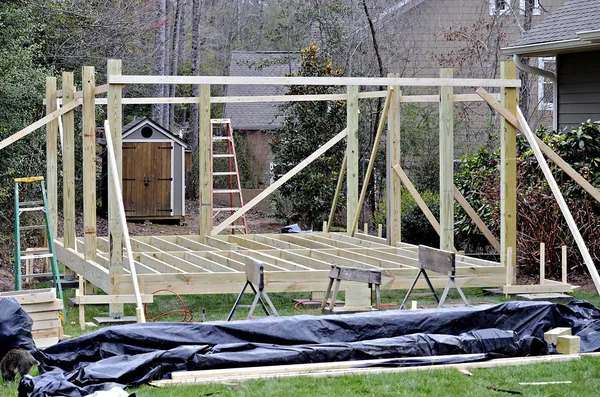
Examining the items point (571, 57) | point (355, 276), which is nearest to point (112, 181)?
point (355, 276)

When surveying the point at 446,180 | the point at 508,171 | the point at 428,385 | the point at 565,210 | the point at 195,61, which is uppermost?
the point at 195,61

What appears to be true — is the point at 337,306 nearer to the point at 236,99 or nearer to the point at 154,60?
the point at 236,99

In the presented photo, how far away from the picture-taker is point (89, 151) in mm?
9875

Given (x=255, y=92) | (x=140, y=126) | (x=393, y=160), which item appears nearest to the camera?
(x=393, y=160)

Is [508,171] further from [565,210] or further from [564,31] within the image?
[564,31]

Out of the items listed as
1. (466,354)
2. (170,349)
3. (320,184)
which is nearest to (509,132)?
(466,354)

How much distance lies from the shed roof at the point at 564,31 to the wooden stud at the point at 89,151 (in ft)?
22.9

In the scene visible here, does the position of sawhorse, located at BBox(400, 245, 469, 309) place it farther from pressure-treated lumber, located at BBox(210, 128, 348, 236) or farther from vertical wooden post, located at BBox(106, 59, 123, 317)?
pressure-treated lumber, located at BBox(210, 128, 348, 236)

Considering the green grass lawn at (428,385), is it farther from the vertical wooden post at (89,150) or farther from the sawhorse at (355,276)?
the vertical wooden post at (89,150)

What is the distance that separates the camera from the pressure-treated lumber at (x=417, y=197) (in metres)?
11.2

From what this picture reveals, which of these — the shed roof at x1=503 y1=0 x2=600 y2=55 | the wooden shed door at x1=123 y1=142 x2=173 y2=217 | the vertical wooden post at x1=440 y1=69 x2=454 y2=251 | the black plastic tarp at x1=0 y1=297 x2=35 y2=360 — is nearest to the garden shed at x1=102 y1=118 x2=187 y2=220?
the wooden shed door at x1=123 y1=142 x2=173 y2=217

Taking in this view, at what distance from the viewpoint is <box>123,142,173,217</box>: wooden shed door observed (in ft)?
63.3

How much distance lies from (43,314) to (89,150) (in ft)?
9.18

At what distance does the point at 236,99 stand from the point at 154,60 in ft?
36.8
